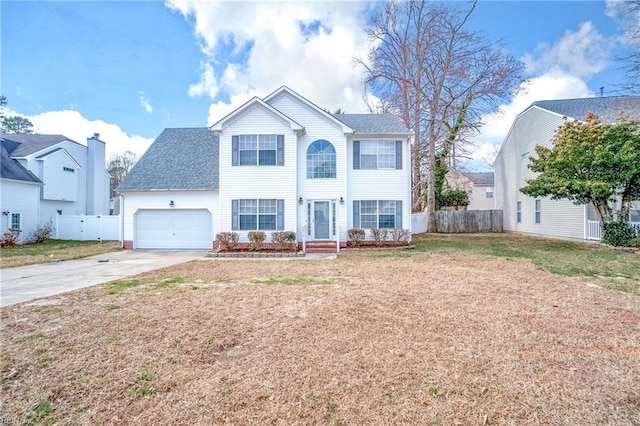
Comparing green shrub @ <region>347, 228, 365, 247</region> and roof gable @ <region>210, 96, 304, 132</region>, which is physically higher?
roof gable @ <region>210, 96, 304, 132</region>

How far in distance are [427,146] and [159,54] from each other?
19448 mm

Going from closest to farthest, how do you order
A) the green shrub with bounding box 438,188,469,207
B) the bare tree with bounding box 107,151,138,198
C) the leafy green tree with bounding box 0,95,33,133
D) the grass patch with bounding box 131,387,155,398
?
the grass patch with bounding box 131,387,155,398, the green shrub with bounding box 438,188,469,207, the leafy green tree with bounding box 0,95,33,133, the bare tree with bounding box 107,151,138,198

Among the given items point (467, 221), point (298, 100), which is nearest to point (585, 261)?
point (298, 100)

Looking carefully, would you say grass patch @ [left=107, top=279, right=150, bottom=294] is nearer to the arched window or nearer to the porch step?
the porch step

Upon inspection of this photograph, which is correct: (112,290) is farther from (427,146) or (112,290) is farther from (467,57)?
(467,57)

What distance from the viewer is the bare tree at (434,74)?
76.8ft

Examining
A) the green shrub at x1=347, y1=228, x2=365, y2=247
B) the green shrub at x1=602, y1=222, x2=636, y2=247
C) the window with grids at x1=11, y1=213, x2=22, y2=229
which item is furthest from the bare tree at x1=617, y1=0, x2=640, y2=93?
the window with grids at x1=11, y1=213, x2=22, y2=229

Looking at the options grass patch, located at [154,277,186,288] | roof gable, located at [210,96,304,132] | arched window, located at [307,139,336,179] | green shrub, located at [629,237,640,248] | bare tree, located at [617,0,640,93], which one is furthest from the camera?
arched window, located at [307,139,336,179]

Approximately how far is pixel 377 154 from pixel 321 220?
14.4ft

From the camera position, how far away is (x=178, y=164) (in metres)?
16.6

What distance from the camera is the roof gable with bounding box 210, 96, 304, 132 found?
562 inches

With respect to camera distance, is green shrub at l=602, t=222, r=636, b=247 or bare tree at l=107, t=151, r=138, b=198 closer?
green shrub at l=602, t=222, r=636, b=247

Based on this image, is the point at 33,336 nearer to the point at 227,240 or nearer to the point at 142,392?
the point at 142,392

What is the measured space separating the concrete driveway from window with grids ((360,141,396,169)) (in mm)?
9016
